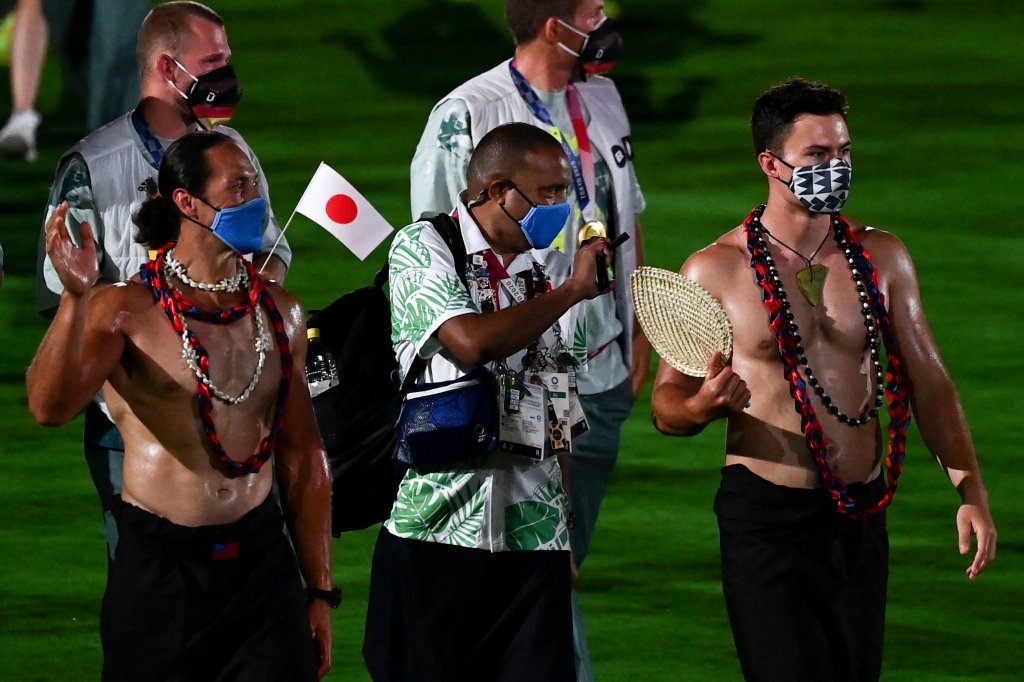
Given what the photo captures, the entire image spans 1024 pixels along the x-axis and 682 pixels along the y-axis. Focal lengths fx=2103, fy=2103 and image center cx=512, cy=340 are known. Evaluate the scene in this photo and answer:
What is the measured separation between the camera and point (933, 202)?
31.1ft

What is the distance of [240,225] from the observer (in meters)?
4.14

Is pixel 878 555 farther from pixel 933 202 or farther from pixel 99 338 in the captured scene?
pixel 933 202

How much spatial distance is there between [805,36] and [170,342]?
24.9ft

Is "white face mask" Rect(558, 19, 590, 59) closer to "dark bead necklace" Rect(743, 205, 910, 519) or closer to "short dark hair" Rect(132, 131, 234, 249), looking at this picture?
"dark bead necklace" Rect(743, 205, 910, 519)

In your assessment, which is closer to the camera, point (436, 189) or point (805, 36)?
point (436, 189)

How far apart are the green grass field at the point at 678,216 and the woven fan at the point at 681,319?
5.79 ft

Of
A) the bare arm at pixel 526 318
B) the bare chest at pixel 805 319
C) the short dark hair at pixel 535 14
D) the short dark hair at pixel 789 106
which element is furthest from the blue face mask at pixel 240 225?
the short dark hair at pixel 535 14

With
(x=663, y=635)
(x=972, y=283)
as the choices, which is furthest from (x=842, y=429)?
(x=972, y=283)

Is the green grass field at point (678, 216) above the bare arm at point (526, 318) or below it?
below

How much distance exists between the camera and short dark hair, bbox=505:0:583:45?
5609 millimetres

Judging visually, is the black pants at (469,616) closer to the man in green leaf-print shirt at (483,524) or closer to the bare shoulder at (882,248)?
the man in green leaf-print shirt at (483,524)

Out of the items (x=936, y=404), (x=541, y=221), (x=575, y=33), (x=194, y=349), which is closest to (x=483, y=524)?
(x=541, y=221)

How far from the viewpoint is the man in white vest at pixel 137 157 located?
4.82 metres

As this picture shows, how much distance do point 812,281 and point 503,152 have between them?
0.72 meters
